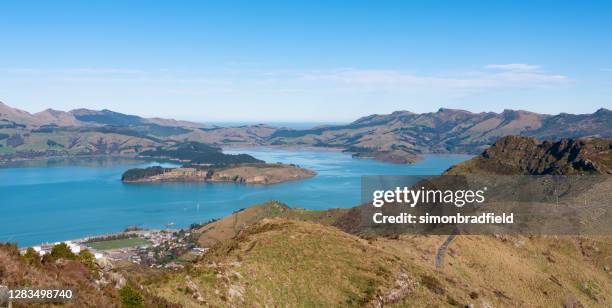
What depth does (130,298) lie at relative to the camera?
27703 millimetres

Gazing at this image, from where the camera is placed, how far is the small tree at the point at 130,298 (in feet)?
89.5

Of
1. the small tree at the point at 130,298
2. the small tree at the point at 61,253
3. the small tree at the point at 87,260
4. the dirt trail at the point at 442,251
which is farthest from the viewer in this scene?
the dirt trail at the point at 442,251

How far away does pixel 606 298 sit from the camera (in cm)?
7262

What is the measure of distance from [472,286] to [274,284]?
29754mm

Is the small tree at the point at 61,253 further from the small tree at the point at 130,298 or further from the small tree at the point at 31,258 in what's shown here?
the small tree at the point at 130,298

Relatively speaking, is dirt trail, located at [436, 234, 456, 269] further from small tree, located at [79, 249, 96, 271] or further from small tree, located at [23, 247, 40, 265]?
small tree, located at [23, 247, 40, 265]

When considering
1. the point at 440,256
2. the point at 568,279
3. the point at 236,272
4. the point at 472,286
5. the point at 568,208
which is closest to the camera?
the point at 236,272

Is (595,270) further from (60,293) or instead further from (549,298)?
(60,293)

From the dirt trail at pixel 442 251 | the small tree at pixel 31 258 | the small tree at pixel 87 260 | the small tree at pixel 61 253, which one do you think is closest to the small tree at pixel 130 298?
the small tree at pixel 87 260

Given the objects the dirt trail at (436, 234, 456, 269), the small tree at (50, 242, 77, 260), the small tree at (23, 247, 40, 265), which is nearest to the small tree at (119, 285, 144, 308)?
the small tree at (50, 242, 77, 260)

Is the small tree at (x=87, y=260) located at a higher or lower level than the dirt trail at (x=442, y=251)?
higher

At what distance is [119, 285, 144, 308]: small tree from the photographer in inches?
1074

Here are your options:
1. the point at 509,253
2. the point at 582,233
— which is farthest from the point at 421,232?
the point at 582,233

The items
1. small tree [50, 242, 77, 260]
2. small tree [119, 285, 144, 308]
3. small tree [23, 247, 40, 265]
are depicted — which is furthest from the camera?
small tree [50, 242, 77, 260]
